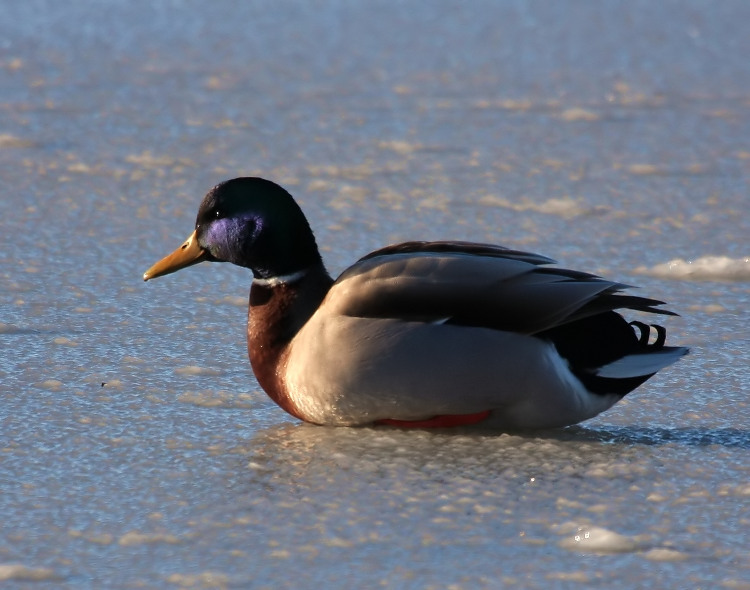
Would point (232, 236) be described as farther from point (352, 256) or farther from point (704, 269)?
point (704, 269)

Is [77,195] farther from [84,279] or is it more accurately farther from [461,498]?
[461,498]

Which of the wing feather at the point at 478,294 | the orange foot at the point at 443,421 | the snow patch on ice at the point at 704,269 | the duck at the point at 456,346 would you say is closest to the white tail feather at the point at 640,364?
the duck at the point at 456,346

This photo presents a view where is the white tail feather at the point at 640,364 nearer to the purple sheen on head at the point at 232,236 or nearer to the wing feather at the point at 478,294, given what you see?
the wing feather at the point at 478,294

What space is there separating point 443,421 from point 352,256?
165 centimetres

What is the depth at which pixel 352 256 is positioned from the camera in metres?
5.21

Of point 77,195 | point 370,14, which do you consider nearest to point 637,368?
point 77,195

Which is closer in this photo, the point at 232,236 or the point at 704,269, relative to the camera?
the point at 232,236

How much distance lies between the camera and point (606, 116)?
7.20 metres

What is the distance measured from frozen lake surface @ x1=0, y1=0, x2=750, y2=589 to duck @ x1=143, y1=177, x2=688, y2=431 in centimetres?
10

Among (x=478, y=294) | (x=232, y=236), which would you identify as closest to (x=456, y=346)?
(x=478, y=294)

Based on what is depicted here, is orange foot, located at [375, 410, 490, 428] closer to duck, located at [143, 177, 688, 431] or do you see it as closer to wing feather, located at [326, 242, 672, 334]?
duck, located at [143, 177, 688, 431]

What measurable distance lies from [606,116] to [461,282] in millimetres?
3881

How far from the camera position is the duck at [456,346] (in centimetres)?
352

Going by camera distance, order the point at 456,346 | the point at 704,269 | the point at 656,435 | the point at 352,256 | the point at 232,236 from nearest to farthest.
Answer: the point at 456,346
the point at 656,435
the point at 232,236
the point at 704,269
the point at 352,256
